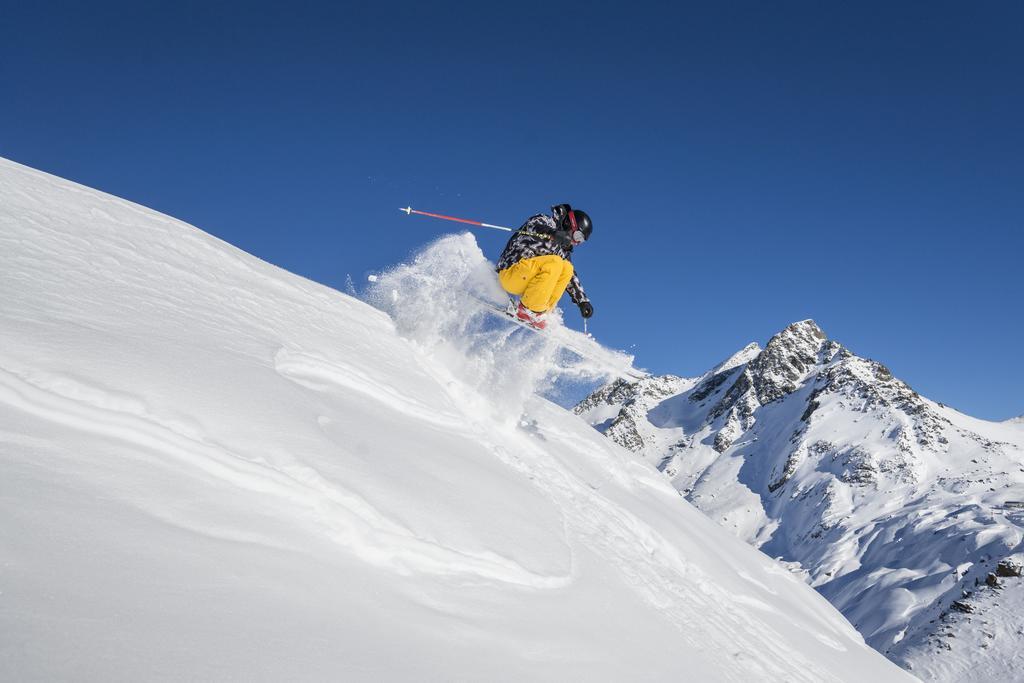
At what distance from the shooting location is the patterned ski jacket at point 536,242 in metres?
10.6

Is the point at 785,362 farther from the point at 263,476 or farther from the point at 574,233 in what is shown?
the point at 263,476

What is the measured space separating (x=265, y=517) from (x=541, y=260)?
839 cm

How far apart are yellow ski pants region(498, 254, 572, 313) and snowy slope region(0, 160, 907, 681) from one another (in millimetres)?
4425

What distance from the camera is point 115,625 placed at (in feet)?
5.51

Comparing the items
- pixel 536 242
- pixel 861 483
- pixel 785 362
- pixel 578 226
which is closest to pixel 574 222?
pixel 578 226

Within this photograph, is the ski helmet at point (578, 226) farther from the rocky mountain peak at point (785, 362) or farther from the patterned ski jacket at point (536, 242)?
the rocky mountain peak at point (785, 362)

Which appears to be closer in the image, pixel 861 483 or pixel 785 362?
pixel 861 483

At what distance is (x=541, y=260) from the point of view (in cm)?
1059

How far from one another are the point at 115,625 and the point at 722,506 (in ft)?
425

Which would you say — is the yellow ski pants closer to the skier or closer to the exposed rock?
the skier

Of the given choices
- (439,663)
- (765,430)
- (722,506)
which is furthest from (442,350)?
(765,430)

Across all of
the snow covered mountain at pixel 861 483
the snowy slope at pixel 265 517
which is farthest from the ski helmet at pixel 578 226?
the snow covered mountain at pixel 861 483

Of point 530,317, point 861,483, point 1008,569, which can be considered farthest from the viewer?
point 861,483

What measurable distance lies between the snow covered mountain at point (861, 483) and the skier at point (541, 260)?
976 centimetres
